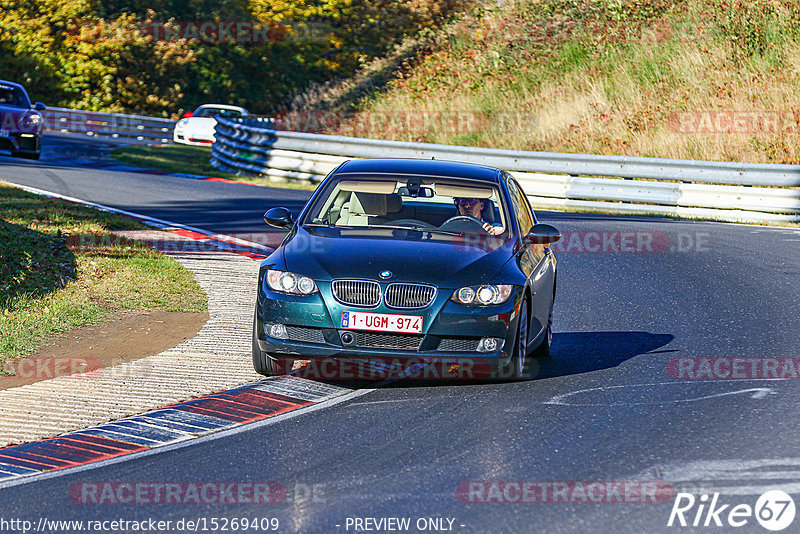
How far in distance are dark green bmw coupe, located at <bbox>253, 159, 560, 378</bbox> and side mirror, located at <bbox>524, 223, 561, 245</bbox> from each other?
1 cm

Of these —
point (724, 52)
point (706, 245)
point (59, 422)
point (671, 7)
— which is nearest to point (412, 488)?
point (59, 422)

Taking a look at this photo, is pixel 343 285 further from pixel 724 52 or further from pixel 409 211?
pixel 724 52

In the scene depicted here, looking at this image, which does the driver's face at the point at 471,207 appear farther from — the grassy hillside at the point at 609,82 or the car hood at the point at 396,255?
the grassy hillside at the point at 609,82

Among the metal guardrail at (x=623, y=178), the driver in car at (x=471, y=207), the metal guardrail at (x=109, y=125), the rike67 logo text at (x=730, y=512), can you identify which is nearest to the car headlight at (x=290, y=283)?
the driver in car at (x=471, y=207)

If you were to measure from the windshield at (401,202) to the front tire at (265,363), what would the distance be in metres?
1.25

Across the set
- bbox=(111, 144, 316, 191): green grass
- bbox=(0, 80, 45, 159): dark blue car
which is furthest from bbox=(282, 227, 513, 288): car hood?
bbox=(0, 80, 45, 159): dark blue car

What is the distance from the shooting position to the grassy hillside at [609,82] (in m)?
28.2

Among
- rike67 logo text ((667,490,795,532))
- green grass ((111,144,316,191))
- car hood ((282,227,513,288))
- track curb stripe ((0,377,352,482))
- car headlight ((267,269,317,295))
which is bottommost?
track curb stripe ((0,377,352,482))

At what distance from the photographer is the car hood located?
791cm

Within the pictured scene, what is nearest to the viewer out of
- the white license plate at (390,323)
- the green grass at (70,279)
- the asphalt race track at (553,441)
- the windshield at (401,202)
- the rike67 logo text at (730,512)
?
the rike67 logo text at (730,512)

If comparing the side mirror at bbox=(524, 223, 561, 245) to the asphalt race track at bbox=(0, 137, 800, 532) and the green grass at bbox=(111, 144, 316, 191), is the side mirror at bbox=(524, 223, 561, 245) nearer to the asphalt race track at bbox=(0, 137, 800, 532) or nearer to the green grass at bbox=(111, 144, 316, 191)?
the asphalt race track at bbox=(0, 137, 800, 532)

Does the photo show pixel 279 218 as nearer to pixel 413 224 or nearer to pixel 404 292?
pixel 413 224

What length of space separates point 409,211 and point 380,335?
1821mm

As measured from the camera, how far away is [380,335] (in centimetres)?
776
